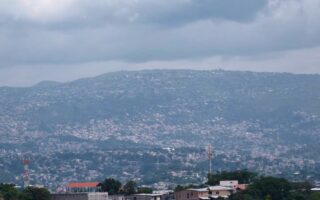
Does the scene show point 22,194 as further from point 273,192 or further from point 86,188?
point 273,192

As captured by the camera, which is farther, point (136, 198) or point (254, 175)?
point (254, 175)

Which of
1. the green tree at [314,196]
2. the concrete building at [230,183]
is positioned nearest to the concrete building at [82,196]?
the concrete building at [230,183]

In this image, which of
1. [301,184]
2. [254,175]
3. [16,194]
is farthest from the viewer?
[254,175]

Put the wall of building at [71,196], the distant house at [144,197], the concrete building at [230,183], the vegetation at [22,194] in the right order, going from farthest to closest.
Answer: the concrete building at [230,183]
the distant house at [144,197]
the wall of building at [71,196]
the vegetation at [22,194]

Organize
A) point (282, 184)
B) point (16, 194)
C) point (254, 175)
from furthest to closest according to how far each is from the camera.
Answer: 1. point (254, 175)
2. point (282, 184)
3. point (16, 194)

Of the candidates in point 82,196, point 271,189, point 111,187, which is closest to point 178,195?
point 111,187

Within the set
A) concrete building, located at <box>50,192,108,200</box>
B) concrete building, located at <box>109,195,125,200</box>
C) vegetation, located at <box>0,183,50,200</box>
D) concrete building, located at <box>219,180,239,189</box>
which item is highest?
concrete building, located at <box>219,180,239,189</box>

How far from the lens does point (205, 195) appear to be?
12900 cm

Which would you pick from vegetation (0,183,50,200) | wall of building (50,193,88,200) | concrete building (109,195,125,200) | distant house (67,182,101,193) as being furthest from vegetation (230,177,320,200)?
distant house (67,182,101,193)

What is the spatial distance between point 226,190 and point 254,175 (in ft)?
71.0

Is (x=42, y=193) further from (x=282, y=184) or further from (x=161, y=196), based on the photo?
(x=282, y=184)

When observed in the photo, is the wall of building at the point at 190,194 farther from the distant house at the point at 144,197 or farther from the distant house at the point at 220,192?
the distant house at the point at 144,197

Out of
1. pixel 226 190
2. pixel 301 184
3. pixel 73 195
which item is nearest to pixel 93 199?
pixel 73 195

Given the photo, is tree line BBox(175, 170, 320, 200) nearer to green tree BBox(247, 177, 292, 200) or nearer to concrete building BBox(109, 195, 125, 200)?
green tree BBox(247, 177, 292, 200)
